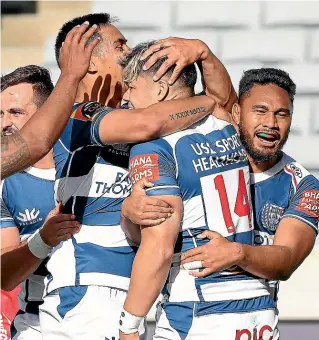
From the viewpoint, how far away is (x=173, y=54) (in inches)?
137

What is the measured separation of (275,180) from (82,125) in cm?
82

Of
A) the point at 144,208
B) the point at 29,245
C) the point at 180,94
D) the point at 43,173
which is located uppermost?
the point at 180,94

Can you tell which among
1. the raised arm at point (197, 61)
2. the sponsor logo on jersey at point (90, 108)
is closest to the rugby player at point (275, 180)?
the raised arm at point (197, 61)

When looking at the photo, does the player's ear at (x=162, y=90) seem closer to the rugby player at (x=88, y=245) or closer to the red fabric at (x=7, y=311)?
the rugby player at (x=88, y=245)

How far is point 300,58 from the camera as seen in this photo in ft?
24.1

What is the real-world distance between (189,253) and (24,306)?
112 centimetres

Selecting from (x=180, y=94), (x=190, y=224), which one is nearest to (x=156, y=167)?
(x=190, y=224)

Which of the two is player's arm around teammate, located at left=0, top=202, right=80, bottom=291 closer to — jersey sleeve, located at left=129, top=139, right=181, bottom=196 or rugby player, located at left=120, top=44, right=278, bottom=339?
rugby player, located at left=120, top=44, right=278, bottom=339

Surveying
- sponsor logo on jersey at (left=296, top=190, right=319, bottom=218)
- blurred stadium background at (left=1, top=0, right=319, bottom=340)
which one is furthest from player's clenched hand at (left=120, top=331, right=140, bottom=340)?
blurred stadium background at (left=1, top=0, right=319, bottom=340)

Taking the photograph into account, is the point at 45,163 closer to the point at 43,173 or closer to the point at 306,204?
the point at 43,173

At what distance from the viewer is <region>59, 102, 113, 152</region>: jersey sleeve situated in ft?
11.8

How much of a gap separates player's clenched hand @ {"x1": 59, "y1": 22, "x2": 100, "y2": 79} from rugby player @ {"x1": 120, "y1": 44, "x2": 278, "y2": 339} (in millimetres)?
157

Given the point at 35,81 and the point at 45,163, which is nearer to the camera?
the point at 45,163

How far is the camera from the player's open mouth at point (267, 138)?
151 inches
